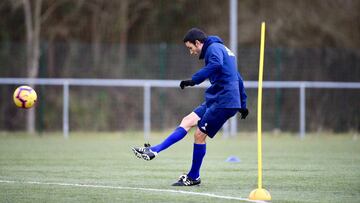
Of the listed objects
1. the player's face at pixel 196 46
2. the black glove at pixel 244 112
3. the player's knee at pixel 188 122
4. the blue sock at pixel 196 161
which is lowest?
the blue sock at pixel 196 161

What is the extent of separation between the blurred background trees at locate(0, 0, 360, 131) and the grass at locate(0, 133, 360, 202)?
19.1ft

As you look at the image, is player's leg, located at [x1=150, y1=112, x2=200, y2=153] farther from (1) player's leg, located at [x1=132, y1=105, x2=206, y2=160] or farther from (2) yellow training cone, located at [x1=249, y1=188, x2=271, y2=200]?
(2) yellow training cone, located at [x1=249, y1=188, x2=271, y2=200]

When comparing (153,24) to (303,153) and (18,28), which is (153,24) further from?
(303,153)

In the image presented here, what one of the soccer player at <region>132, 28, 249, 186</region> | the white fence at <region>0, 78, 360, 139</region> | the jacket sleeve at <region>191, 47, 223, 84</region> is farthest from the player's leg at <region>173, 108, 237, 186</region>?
the white fence at <region>0, 78, 360, 139</region>

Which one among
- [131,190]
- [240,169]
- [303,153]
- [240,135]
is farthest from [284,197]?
[240,135]

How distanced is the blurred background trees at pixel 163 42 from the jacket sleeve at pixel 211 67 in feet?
52.9

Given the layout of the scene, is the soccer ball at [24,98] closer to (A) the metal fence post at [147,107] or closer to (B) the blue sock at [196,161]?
(B) the blue sock at [196,161]

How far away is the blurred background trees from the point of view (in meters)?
27.9

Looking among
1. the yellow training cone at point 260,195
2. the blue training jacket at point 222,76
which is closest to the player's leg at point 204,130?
the blue training jacket at point 222,76

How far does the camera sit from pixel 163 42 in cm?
3183

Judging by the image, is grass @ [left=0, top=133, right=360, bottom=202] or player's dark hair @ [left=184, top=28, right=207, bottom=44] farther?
player's dark hair @ [left=184, top=28, right=207, bottom=44]

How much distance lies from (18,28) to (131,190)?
21305mm

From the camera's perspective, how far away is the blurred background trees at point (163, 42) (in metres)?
27.9

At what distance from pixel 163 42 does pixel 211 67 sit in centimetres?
2084
